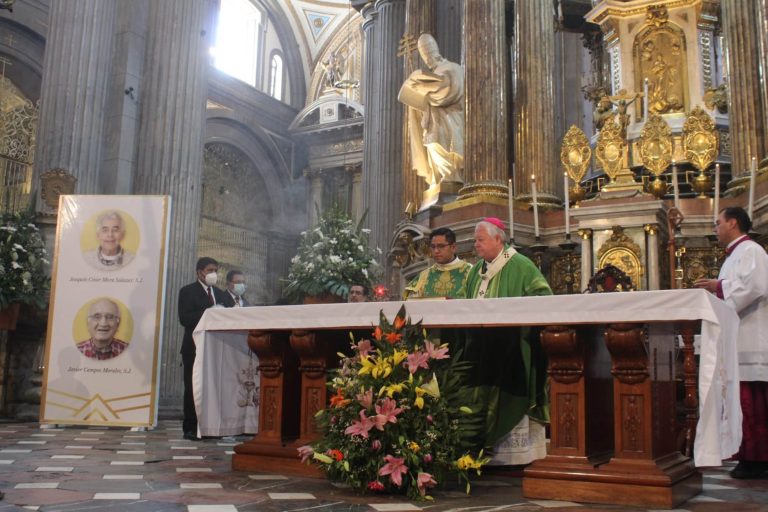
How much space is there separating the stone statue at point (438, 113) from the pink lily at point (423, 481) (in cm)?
635

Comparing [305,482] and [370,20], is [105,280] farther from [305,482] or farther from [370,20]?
[370,20]

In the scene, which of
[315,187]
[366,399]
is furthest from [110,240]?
[315,187]

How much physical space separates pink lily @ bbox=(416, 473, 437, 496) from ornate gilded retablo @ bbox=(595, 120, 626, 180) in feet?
15.7

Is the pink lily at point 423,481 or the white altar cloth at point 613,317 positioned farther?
the pink lily at point 423,481

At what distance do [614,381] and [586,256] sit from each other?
3726 mm

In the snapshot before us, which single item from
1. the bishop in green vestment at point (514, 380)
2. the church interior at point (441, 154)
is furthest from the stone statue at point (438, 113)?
the bishop in green vestment at point (514, 380)

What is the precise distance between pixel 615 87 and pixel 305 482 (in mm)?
7230

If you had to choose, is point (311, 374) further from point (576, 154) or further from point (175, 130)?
point (175, 130)

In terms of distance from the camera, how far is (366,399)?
12.1 ft

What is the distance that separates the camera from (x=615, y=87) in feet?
31.3

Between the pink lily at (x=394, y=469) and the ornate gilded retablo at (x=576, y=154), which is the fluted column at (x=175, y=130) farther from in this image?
the pink lily at (x=394, y=469)

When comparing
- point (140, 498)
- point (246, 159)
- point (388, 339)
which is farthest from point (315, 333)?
point (246, 159)

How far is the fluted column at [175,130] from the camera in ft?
34.8

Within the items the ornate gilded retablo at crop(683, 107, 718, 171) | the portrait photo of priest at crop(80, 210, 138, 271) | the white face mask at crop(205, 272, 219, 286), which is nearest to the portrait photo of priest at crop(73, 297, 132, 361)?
the portrait photo of priest at crop(80, 210, 138, 271)
